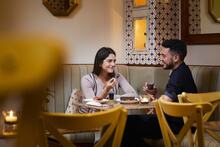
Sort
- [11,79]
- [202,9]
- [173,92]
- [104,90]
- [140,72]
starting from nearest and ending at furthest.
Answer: [11,79] < [173,92] < [104,90] < [202,9] < [140,72]

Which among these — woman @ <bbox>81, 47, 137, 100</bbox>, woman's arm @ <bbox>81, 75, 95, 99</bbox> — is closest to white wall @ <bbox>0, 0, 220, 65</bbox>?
woman @ <bbox>81, 47, 137, 100</bbox>

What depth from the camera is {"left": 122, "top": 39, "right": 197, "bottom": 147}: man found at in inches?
97.3

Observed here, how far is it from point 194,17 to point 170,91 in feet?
3.61

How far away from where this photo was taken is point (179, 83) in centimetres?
247

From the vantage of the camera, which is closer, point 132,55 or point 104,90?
point 104,90

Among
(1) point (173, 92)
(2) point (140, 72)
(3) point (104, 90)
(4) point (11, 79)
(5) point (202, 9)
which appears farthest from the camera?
(2) point (140, 72)

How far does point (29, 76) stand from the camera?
0.35 ft

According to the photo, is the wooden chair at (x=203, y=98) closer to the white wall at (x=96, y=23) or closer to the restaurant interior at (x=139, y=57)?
the restaurant interior at (x=139, y=57)

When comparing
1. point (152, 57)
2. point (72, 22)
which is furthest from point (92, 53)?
point (152, 57)

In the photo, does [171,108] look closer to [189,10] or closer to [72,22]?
[189,10]

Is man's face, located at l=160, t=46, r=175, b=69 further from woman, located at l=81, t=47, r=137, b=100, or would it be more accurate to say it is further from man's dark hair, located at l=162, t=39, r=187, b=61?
woman, located at l=81, t=47, r=137, b=100

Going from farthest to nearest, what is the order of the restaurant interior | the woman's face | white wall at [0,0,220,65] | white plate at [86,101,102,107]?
white wall at [0,0,220,65]
the woman's face
white plate at [86,101,102,107]
the restaurant interior

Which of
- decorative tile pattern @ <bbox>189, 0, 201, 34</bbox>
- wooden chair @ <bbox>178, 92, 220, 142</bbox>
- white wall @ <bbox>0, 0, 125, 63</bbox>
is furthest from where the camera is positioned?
white wall @ <bbox>0, 0, 125, 63</bbox>

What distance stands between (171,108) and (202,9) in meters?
1.78
